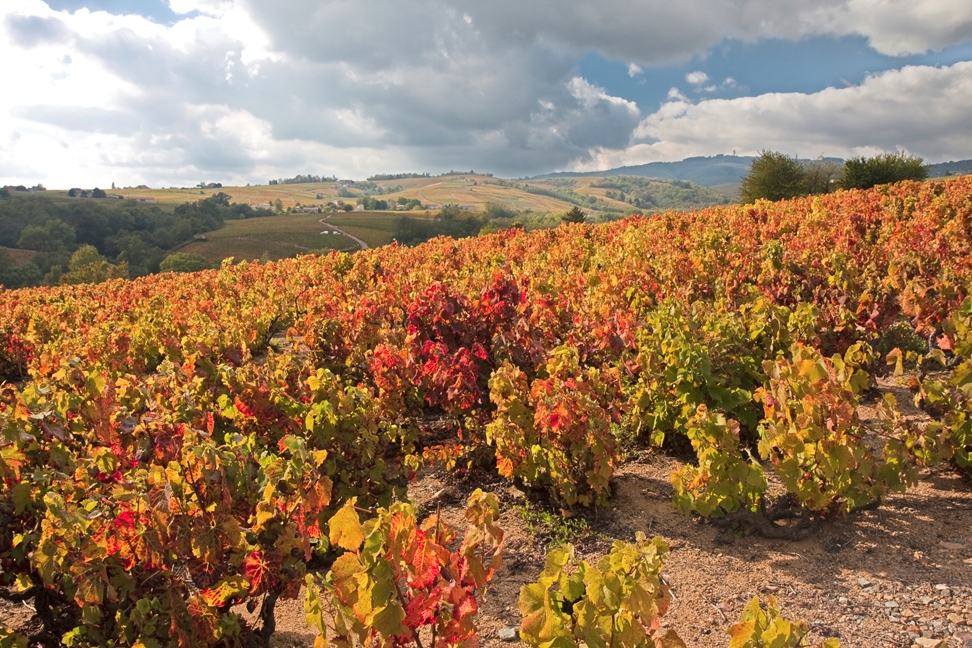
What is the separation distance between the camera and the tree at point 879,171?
30.7 metres

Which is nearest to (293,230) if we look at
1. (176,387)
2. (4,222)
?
(4,222)

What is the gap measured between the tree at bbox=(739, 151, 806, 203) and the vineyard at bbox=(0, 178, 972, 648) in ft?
101

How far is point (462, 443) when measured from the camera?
5.23 meters

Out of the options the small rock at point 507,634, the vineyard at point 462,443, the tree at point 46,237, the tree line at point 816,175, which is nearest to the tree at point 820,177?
the tree line at point 816,175

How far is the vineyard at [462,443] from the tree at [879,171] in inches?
1090

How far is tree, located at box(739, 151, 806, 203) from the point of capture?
36.0 metres

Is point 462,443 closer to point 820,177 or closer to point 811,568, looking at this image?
point 811,568

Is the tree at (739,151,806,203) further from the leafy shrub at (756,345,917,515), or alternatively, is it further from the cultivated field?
the cultivated field

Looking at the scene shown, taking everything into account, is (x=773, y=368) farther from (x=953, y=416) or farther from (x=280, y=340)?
(x=280, y=340)

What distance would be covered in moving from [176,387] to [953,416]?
219 inches

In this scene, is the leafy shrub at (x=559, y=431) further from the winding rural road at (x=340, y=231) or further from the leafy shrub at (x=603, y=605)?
the winding rural road at (x=340, y=231)

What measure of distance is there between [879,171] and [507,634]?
1439 inches

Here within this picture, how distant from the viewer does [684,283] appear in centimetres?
771

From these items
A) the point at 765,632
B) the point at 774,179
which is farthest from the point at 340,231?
the point at 765,632
